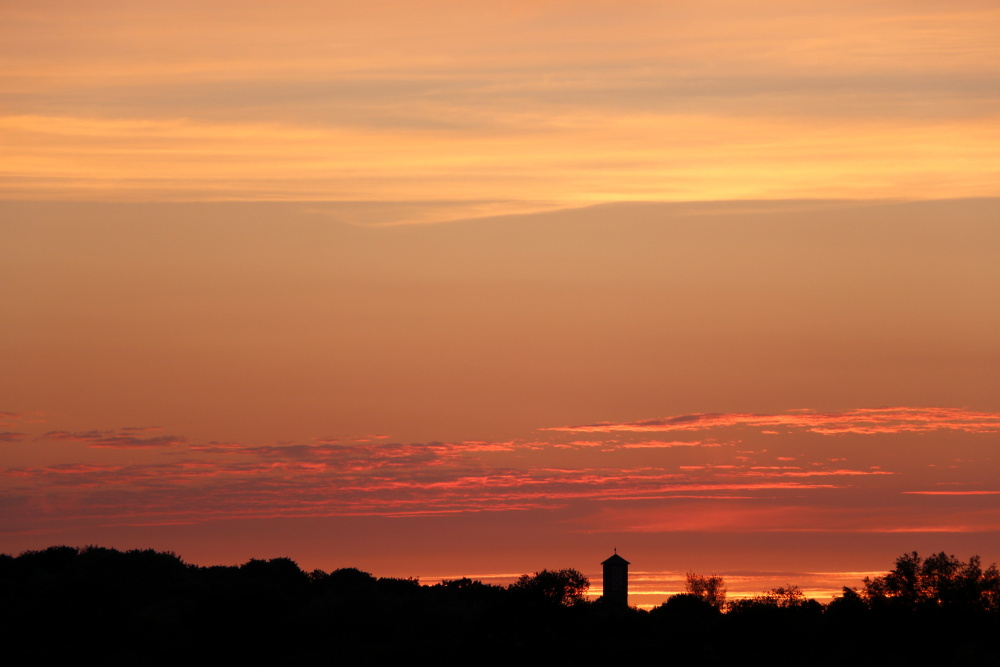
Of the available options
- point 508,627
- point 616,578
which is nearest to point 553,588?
point 508,627

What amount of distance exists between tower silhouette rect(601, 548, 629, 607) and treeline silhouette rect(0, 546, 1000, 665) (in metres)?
45.9

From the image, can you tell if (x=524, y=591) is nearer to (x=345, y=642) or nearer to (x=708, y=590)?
(x=345, y=642)

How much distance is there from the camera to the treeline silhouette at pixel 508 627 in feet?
290

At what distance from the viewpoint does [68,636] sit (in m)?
99.9

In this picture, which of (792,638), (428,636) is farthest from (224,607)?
(792,638)

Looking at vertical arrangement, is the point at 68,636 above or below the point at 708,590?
below

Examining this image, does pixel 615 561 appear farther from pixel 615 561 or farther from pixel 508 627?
pixel 508 627

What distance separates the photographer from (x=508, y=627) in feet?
290

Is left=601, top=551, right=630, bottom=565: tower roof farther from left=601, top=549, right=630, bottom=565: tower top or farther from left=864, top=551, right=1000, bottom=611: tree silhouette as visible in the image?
left=864, top=551, right=1000, bottom=611: tree silhouette

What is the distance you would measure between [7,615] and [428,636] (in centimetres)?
3517

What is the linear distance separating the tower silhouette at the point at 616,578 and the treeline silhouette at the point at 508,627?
150 feet

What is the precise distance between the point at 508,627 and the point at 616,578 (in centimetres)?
7331

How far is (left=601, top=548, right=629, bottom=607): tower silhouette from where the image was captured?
157 metres

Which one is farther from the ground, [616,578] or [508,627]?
[616,578]
